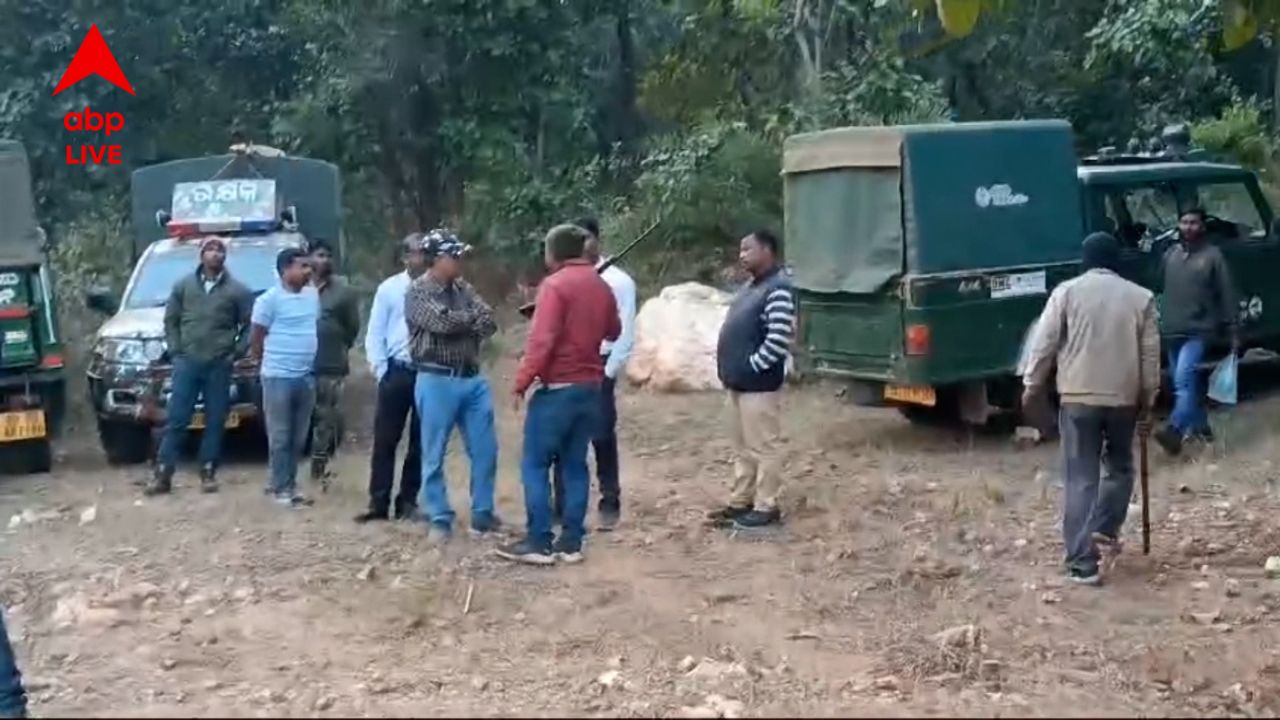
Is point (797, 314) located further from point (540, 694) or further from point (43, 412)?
point (540, 694)

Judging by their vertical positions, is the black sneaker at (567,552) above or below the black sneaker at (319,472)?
below

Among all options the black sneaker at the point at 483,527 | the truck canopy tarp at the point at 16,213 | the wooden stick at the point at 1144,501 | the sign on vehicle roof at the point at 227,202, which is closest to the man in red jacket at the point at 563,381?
the black sneaker at the point at 483,527

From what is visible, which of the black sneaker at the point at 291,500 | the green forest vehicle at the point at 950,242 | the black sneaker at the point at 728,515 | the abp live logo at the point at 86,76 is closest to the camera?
the black sneaker at the point at 728,515

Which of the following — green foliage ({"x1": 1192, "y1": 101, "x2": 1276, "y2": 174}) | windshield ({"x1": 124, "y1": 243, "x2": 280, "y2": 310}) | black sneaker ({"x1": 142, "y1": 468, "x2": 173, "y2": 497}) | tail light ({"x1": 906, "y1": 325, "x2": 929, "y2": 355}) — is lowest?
black sneaker ({"x1": 142, "y1": 468, "x2": 173, "y2": 497})

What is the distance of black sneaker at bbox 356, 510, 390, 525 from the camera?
9688mm

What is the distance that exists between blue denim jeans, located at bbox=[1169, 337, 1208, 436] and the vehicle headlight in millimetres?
6911

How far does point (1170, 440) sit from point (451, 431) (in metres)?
5.11

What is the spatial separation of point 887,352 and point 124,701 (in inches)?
267

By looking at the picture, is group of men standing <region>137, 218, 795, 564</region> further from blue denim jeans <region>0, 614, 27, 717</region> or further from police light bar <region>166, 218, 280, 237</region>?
blue denim jeans <region>0, 614, 27, 717</region>

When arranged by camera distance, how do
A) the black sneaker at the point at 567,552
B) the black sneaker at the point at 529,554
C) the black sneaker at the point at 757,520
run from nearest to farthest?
1. the black sneaker at the point at 529,554
2. the black sneaker at the point at 567,552
3. the black sneaker at the point at 757,520

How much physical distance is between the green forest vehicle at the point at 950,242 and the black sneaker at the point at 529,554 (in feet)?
12.8

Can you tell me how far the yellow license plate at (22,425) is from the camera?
11.6 metres

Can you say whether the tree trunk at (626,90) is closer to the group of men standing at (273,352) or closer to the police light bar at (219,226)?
the police light bar at (219,226)

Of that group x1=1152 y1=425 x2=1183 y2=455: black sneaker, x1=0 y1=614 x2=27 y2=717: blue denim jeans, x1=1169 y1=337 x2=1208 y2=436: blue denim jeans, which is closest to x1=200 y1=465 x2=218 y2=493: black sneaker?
x1=0 y1=614 x2=27 y2=717: blue denim jeans
